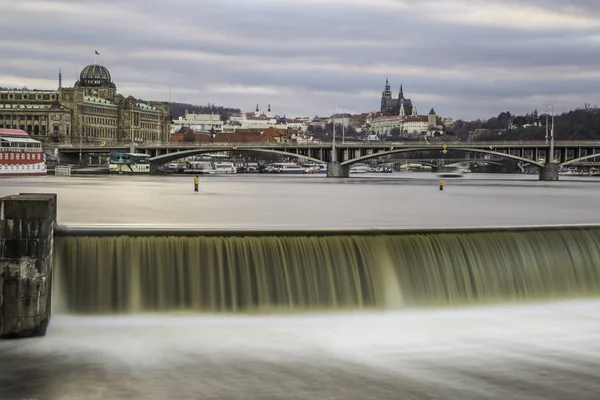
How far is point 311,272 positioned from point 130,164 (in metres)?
103

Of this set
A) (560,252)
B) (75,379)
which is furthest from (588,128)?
(75,379)

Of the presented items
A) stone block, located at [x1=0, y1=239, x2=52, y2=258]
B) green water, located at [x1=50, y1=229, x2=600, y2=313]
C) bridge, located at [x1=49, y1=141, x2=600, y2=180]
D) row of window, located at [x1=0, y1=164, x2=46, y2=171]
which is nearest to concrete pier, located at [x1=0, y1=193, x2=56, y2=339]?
stone block, located at [x1=0, y1=239, x2=52, y2=258]

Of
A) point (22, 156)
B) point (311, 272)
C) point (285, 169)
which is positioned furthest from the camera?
point (285, 169)

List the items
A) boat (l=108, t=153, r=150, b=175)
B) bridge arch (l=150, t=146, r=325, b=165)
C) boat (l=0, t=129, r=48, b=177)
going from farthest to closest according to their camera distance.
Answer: boat (l=108, t=153, r=150, b=175) → bridge arch (l=150, t=146, r=325, b=165) → boat (l=0, t=129, r=48, b=177)

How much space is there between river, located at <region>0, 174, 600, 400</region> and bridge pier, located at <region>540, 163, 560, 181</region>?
88.5 metres

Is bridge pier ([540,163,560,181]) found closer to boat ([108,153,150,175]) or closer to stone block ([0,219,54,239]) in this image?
boat ([108,153,150,175])

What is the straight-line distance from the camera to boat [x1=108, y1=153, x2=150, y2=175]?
393 feet

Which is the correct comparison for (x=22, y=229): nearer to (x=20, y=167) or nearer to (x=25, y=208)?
(x=25, y=208)

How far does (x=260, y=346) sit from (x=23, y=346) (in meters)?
4.59

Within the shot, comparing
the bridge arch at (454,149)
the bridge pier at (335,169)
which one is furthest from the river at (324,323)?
the bridge pier at (335,169)

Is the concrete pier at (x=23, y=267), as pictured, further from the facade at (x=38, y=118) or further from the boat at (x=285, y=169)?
the facade at (x=38, y=118)

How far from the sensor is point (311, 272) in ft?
64.3

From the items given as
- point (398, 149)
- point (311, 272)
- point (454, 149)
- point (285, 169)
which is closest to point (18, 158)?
point (398, 149)

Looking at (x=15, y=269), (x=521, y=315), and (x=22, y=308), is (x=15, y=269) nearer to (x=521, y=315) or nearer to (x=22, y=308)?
(x=22, y=308)
